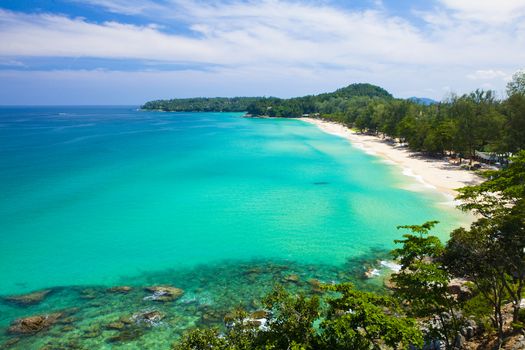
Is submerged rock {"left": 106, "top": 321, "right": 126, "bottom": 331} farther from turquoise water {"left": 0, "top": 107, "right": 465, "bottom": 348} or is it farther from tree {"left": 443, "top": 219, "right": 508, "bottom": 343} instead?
tree {"left": 443, "top": 219, "right": 508, "bottom": 343}

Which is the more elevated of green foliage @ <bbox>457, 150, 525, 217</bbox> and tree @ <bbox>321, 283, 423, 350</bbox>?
green foliage @ <bbox>457, 150, 525, 217</bbox>

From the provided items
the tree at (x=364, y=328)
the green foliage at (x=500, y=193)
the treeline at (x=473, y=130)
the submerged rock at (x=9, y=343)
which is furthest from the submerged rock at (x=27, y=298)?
A: the treeline at (x=473, y=130)

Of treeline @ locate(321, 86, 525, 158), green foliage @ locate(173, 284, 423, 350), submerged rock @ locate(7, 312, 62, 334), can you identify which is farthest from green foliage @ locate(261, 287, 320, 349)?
treeline @ locate(321, 86, 525, 158)

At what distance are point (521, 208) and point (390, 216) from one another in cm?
2641

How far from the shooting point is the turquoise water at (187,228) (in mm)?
23991

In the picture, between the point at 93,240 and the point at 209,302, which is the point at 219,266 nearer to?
the point at 209,302

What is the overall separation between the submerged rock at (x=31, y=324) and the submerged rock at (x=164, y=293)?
5.58m

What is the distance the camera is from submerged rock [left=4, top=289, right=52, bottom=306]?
904 inches

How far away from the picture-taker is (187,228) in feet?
120

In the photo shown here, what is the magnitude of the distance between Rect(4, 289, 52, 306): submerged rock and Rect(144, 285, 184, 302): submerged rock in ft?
23.0

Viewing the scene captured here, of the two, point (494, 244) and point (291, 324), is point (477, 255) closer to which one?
point (494, 244)

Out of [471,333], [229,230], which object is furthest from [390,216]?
[471,333]

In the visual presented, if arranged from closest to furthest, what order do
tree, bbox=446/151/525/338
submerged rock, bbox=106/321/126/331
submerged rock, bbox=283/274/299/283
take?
1. tree, bbox=446/151/525/338
2. submerged rock, bbox=106/321/126/331
3. submerged rock, bbox=283/274/299/283

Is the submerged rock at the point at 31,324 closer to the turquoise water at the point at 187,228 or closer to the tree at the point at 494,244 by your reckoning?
the turquoise water at the point at 187,228
